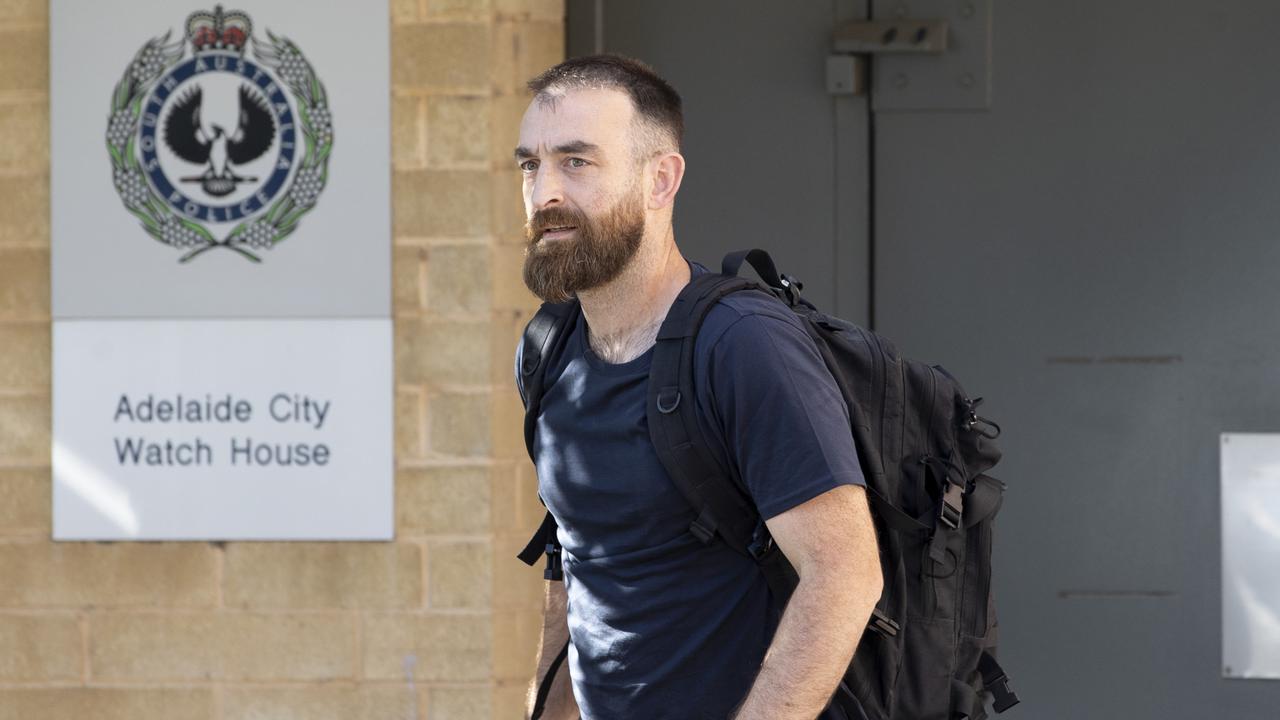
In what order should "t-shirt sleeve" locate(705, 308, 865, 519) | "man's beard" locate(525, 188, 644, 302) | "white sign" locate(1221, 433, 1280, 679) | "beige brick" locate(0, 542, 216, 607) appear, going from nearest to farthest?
"t-shirt sleeve" locate(705, 308, 865, 519) < "man's beard" locate(525, 188, 644, 302) < "white sign" locate(1221, 433, 1280, 679) < "beige brick" locate(0, 542, 216, 607)

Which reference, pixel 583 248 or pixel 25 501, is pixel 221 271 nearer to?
pixel 25 501

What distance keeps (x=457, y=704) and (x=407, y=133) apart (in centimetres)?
152

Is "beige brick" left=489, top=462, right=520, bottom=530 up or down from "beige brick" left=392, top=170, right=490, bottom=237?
down

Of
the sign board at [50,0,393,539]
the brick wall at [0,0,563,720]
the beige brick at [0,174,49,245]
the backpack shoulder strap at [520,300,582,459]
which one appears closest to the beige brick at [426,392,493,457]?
the brick wall at [0,0,563,720]

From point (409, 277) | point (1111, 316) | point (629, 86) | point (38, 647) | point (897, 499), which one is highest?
point (629, 86)

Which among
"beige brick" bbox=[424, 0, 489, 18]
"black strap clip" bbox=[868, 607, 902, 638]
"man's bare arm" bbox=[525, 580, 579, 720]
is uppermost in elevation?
"beige brick" bbox=[424, 0, 489, 18]

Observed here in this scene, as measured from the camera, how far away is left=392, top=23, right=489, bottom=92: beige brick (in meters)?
Result: 3.72

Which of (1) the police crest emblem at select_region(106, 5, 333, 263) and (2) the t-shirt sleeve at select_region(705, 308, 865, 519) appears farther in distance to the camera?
(1) the police crest emblem at select_region(106, 5, 333, 263)

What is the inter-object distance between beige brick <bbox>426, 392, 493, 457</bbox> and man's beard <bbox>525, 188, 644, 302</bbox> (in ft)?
5.59

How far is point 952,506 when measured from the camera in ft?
6.65

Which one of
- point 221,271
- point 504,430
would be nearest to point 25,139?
point 221,271

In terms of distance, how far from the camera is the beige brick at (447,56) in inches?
146

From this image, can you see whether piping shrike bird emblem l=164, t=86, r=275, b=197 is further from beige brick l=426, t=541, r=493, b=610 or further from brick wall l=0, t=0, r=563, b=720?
beige brick l=426, t=541, r=493, b=610

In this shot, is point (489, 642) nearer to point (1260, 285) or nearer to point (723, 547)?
point (723, 547)
